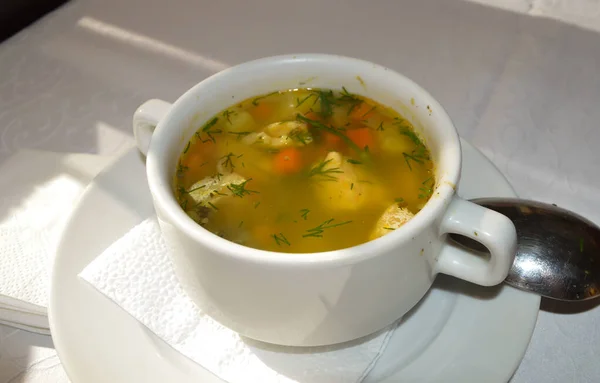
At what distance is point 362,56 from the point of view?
6.91 ft

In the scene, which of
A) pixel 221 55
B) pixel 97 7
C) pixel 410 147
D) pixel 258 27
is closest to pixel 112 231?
pixel 410 147

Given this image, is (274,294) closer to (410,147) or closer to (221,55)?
(410,147)

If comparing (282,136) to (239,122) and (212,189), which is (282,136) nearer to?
(239,122)

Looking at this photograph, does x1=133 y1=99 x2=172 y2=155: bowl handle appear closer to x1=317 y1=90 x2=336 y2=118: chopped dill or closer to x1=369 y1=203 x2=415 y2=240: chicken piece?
x1=317 y1=90 x2=336 y2=118: chopped dill

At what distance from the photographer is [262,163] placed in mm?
1248

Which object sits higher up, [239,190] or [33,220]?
[239,190]

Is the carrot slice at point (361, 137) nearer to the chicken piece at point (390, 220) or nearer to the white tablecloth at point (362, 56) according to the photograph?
the chicken piece at point (390, 220)

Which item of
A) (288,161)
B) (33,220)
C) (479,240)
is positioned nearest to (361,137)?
(288,161)

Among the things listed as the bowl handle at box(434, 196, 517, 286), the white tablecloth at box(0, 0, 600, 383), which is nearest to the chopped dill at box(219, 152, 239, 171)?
the bowl handle at box(434, 196, 517, 286)

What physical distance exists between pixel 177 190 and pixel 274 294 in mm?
368

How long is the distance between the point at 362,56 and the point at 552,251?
1104 mm

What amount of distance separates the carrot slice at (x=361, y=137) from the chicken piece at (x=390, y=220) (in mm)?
228

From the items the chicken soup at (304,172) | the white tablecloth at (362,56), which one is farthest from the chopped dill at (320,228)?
the white tablecloth at (362,56)

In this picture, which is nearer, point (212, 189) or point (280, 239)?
point (280, 239)
